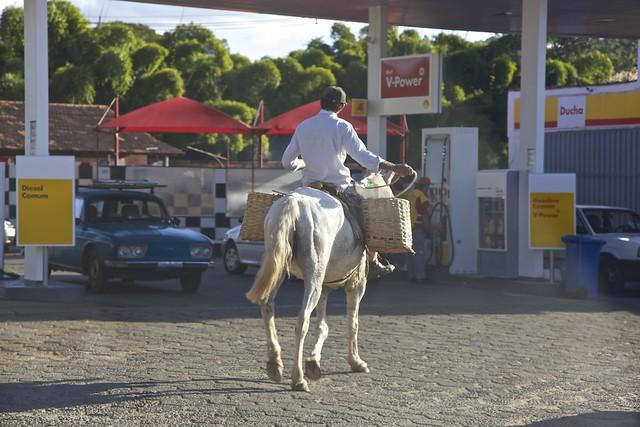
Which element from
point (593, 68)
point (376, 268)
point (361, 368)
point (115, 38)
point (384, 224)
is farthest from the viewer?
point (593, 68)

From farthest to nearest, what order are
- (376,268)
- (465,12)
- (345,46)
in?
1. (345,46)
2. (465,12)
3. (376,268)

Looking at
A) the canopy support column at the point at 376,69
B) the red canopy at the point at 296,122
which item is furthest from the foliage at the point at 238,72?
the canopy support column at the point at 376,69

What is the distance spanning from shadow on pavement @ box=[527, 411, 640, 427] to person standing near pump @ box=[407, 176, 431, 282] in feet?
35.3

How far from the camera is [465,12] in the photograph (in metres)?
22.3

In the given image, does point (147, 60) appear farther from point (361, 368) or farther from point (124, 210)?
point (361, 368)

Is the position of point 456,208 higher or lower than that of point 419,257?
higher

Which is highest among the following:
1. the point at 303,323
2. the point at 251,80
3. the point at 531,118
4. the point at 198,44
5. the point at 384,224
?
the point at 198,44

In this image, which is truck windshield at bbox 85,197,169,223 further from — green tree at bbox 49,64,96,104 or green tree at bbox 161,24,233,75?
green tree at bbox 161,24,233,75

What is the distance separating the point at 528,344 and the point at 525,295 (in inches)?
220

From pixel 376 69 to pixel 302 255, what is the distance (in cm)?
1304

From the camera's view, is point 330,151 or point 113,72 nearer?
point 330,151

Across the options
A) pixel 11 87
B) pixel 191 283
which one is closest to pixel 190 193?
pixel 191 283

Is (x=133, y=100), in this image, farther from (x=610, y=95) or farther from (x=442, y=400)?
(x=442, y=400)

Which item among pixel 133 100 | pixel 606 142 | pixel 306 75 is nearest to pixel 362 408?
pixel 606 142
